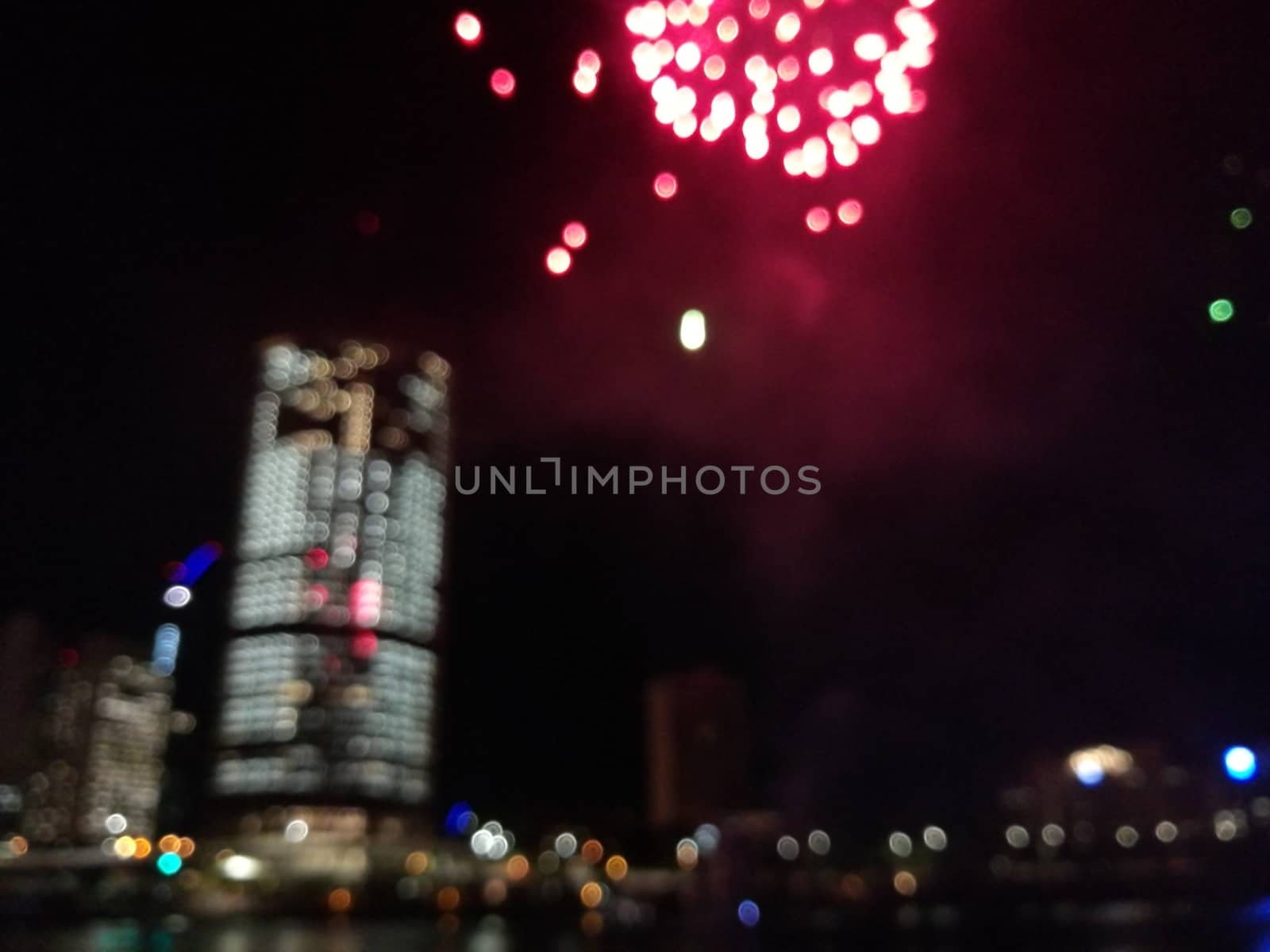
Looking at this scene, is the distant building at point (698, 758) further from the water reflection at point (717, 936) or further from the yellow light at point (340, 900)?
the yellow light at point (340, 900)

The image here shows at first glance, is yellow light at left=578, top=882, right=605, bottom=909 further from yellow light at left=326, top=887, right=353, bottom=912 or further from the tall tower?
the tall tower

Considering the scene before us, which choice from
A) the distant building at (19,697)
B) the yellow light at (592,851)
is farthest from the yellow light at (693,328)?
the yellow light at (592,851)

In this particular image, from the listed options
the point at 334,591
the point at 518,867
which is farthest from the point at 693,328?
the point at 334,591

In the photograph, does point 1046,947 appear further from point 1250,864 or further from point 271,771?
point 271,771

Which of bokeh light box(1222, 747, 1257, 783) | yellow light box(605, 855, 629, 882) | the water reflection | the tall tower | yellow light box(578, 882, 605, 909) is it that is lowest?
the water reflection

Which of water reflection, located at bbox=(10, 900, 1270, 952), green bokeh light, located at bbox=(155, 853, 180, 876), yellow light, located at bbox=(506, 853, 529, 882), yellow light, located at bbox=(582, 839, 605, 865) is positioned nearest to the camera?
water reflection, located at bbox=(10, 900, 1270, 952)

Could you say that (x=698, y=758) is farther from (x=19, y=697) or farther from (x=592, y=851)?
(x=592, y=851)

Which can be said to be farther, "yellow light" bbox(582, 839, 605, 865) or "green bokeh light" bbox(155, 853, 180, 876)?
"yellow light" bbox(582, 839, 605, 865)

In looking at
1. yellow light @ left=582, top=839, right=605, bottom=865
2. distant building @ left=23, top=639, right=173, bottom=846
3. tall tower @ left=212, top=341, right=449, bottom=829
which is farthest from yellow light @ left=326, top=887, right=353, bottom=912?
tall tower @ left=212, top=341, right=449, bottom=829

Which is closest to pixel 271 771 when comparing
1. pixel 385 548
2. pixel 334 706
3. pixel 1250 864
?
pixel 334 706
